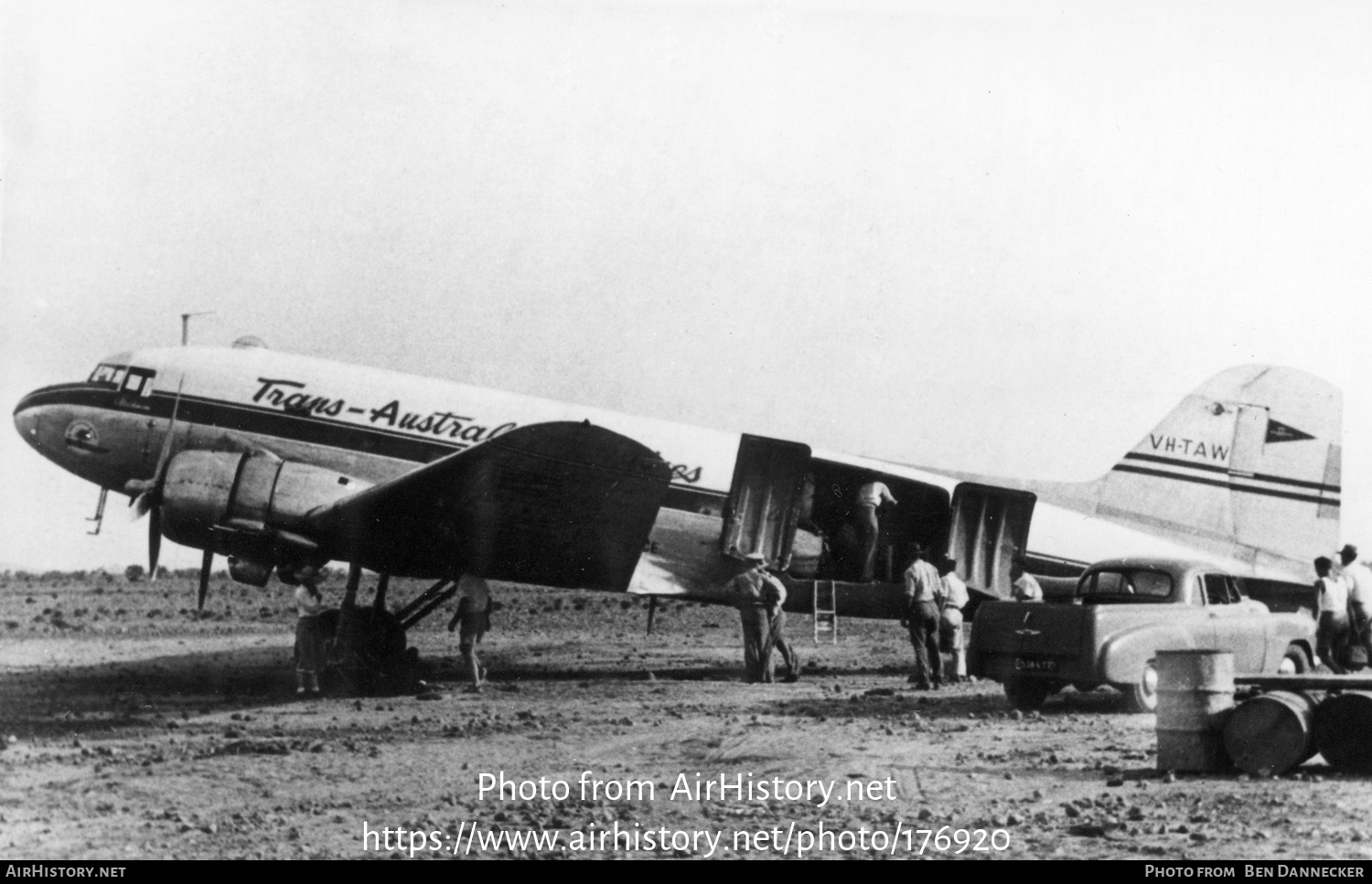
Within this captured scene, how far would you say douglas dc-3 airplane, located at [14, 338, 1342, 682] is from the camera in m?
11.5

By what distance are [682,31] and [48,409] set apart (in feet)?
28.6

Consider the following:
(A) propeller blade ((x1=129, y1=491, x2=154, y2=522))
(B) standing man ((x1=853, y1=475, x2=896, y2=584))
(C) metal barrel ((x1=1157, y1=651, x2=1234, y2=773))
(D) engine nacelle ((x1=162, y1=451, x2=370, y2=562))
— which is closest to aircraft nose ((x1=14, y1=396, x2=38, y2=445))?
(A) propeller blade ((x1=129, y1=491, x2=154, y2=522))

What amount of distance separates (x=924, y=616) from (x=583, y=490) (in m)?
3.89

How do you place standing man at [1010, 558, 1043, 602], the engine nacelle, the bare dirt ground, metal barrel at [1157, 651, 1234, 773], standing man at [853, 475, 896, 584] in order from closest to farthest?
1. the bare dirt ground
2. metal barrel at [1157, 651, 1234, 773]
3. the engine nacelle
4. standing man at [1010, 558, 1043, 602]
5. standing man at [853, 475, 896, 584]

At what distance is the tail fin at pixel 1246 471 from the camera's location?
46.5 feet

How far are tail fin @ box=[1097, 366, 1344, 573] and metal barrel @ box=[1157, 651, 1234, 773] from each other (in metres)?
7.61

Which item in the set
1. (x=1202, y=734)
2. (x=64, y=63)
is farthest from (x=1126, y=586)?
(x=64, y=63)

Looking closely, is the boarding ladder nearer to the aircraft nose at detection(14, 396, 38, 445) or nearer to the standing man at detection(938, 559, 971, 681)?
the standing man at detection(938, 559, 971, 681)

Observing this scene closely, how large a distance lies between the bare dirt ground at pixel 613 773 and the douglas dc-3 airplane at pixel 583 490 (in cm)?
143

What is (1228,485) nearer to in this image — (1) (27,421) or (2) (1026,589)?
(2) (1026,589)

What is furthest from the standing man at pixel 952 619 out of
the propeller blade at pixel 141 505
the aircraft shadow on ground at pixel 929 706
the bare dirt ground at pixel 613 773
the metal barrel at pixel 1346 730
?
the propeller blade at pixel 141 505

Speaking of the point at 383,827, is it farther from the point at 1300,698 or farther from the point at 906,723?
the point at 1300,698

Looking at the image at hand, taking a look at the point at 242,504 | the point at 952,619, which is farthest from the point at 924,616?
the point at 242,504

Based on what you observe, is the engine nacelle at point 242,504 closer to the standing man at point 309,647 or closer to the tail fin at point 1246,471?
the standing man at point 309,647
